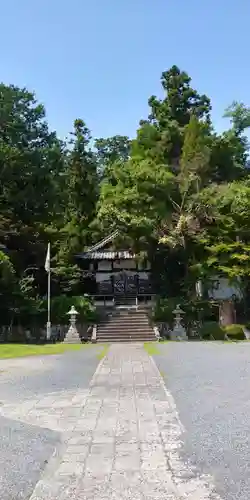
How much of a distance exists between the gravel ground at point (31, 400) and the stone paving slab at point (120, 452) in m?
0.14

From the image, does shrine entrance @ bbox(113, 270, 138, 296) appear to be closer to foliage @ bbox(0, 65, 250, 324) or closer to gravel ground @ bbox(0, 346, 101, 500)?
foliage @ bbox(0, 65, 250, 324)

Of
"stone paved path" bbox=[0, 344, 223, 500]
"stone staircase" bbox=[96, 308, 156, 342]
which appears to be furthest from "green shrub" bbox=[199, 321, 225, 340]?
"stone paved path" bbox=[0, 344, 223, 500]

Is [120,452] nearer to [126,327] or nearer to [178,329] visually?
[178,329]

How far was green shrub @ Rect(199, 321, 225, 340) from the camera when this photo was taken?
71.3 feet

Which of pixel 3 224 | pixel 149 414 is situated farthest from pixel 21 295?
pixel 149 414

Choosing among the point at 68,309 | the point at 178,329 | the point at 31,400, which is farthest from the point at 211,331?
the point at 31,400

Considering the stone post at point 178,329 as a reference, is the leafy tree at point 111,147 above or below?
above

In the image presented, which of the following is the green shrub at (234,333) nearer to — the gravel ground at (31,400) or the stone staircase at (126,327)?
the stone staircase at (126,327)

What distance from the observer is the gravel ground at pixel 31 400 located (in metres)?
3.63

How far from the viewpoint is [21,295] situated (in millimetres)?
22391

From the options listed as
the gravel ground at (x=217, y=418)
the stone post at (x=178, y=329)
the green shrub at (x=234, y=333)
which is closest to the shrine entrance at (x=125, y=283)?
the stone post at (x=178, y=329)

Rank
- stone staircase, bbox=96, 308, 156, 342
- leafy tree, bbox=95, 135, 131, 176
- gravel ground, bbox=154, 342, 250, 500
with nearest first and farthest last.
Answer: gravel ground, bbox=154, 342, 250, 500
stone staircase, bbox=96, 308, 156, 342
leafy tree, bbox=95, 135, 131, 176

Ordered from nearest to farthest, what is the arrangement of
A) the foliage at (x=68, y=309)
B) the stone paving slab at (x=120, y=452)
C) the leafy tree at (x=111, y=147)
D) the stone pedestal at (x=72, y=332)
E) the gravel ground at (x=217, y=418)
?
the stone paving slab at (x=120, y=452)
the gravel ground at (x=217, y=418)
the stone pedestal at (x=72, y=332)
the foliage at (x=68, y=309)
the leafy tree at (x=111, y=147)

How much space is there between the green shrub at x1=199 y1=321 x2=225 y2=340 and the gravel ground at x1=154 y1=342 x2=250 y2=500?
1106cm
